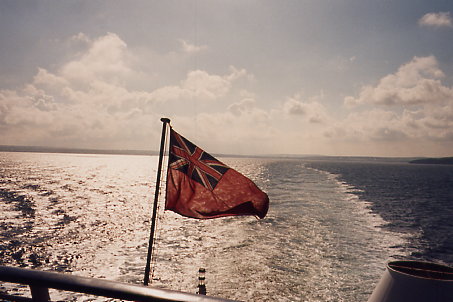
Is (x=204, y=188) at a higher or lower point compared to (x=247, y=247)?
higher

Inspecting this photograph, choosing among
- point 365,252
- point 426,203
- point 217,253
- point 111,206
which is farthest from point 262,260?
point 426,203

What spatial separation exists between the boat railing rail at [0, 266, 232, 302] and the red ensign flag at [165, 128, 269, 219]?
17.0 feet

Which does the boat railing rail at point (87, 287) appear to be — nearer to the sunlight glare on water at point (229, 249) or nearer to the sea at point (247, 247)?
the sea at point (247, 247)

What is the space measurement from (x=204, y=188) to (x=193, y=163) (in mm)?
743

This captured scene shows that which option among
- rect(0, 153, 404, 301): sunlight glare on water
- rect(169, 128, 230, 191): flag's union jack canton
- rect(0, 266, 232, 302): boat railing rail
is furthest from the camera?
rect(0, 153, 404, 301): sunlight glare on water

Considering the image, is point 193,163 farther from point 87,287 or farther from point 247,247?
point 247,247

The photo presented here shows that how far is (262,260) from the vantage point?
2702cm

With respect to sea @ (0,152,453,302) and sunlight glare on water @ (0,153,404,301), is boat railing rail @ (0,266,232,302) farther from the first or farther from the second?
sunlight glare on water @ (0,153,404,301)

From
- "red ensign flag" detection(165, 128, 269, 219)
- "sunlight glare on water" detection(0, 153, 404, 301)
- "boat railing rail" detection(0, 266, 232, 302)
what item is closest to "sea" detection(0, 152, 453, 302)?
"sunlight glare on water" detection(0, 153, 404, 301)

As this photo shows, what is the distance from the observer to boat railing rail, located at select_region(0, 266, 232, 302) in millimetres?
2354

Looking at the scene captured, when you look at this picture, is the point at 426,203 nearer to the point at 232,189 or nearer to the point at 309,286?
the point at 309,286

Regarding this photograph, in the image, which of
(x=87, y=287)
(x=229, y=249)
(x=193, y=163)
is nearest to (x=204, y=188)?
(x=193, y=163)

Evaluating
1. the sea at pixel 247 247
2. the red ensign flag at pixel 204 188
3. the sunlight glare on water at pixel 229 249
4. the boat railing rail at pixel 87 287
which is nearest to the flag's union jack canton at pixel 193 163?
the red ensign flag at pixel 204 188

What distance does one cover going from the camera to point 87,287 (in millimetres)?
2514
